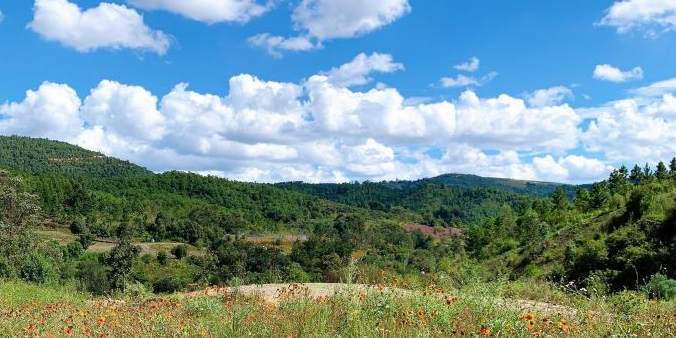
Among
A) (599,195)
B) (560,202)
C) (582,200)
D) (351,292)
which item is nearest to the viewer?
(351,292)

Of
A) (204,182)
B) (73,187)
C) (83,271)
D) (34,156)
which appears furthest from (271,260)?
(34,156)

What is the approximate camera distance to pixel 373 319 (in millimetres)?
5234

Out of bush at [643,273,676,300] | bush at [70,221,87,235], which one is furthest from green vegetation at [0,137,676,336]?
bush at [70,221,87,235]

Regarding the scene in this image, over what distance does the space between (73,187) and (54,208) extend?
25.2 ft

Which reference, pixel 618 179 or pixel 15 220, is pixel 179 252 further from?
pixel 618 179

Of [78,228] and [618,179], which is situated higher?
[618,179]

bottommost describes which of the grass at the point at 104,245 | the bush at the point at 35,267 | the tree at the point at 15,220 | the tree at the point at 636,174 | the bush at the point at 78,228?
the grass at the point at 104,245

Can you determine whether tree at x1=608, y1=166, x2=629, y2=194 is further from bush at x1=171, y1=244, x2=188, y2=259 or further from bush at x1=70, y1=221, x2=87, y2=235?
bush at x1=70, y1=221, x2=87, y2=235

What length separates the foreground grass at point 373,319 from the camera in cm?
450

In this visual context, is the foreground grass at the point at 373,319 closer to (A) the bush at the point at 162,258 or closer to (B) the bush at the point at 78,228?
(A) the bush at the point at 162,258

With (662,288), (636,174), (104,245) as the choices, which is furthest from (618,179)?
(104,245)

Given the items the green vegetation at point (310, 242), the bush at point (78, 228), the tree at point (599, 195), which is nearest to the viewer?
the green vegetation at point (310, 242)

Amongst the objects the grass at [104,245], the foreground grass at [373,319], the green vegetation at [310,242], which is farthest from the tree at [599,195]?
the grass at [104,245]

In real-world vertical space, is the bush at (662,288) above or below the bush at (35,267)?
above
